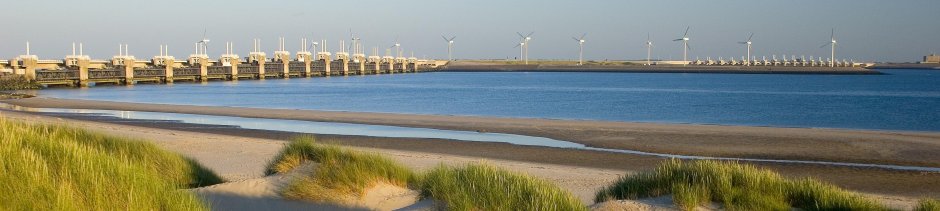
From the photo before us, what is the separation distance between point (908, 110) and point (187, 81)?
234ft

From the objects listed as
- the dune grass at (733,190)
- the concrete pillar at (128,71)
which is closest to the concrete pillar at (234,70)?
the concrete pillar at (128,71)

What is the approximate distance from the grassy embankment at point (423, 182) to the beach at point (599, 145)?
332 cm

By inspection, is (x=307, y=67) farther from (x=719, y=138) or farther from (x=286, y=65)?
(x=719, y=138)

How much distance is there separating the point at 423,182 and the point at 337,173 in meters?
0.95

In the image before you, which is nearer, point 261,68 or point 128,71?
point 128,71

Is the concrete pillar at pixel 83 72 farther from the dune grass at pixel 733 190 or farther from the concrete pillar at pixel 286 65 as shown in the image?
the dune grass at pixel 733 190

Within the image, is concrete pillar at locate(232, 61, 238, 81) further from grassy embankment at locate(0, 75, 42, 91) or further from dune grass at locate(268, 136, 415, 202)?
dune grass at locate(268, 136, 415, 202)

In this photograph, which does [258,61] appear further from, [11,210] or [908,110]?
[11,210]

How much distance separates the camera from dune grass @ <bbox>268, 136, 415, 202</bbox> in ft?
34.2

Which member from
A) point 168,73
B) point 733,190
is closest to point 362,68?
point 168,73

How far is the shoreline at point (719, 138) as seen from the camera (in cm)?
2186

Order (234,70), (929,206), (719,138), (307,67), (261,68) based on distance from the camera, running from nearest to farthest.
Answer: (929,206) < (719,138) < (234,70) < (261,68) < (307,67)

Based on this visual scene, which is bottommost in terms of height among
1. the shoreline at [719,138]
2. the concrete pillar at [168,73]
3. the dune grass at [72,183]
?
the shoreline at [719,138]

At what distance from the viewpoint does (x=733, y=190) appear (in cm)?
862
